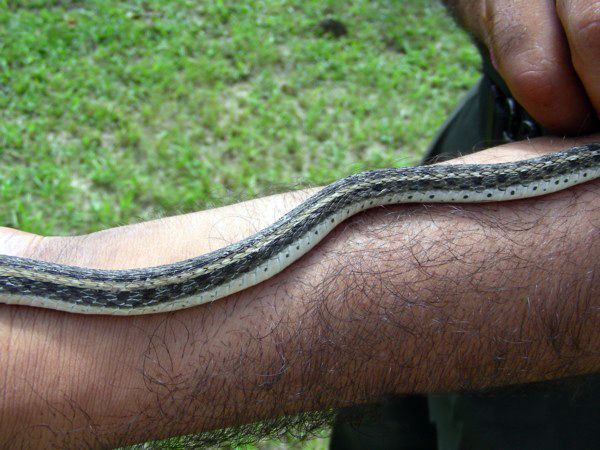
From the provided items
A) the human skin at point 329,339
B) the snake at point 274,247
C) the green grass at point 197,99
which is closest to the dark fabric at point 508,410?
the human skin at point 329,339

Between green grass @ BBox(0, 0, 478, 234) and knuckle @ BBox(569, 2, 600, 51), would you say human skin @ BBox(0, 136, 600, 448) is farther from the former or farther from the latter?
green grass @ BBox(0, 0, 478, 234)

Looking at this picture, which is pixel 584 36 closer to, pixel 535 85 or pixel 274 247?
pixel 535 85

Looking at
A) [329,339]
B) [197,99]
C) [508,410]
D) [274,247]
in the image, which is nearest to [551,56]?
[274,247]

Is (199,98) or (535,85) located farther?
(199,98)

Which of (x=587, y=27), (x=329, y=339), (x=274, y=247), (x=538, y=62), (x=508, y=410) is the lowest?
(x=508, y=410)

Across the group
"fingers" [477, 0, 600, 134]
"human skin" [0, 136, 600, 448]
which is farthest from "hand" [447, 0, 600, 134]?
"human skin" [0, 136, 600, 448]

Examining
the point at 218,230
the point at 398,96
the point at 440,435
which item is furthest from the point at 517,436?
the point at 398,96
